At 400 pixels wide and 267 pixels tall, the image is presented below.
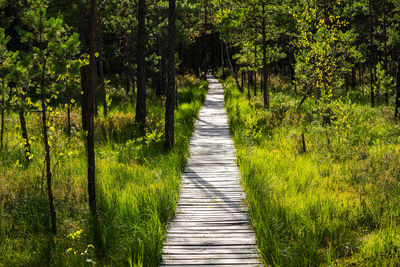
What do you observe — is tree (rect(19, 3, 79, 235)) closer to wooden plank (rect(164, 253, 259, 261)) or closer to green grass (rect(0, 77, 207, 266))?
green grass (rect(0, 77, 207, 266))

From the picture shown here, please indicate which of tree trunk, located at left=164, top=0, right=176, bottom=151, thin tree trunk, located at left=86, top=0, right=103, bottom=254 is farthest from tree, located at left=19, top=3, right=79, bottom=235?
tree trunk, located at left=164, top=0, right=176, bottom=151

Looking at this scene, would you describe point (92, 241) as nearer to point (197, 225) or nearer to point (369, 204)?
point (197, 225)

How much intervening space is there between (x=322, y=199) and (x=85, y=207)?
12.6ft

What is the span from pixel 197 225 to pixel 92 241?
1.55 meters

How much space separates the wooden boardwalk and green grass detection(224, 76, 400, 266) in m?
0.24

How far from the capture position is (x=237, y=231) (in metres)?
5.16

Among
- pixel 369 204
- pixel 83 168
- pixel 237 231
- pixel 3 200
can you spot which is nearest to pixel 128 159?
pixel 83 168

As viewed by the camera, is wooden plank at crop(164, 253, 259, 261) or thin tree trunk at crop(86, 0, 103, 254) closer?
wooden plank at crop(164, 253, 259, 261)

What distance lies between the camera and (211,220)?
5.57 meters

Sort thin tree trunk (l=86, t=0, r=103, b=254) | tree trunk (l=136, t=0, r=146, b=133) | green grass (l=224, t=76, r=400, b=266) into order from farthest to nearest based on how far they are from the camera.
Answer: tree trunk (l=136, t=0, r=146, b=133), thin tree trunk (l=86, t=0, r=103, b=254), green grass (l=224, t=76, r=400, b=266)

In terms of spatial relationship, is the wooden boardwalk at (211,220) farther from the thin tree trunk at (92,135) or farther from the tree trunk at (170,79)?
the thin tree trunk at (92,135)

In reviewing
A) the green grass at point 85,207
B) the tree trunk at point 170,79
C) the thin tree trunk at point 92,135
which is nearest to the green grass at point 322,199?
the green grass at point 85,207

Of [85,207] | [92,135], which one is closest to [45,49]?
[92,135]

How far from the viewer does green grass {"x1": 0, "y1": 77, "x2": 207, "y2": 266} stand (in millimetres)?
4578
